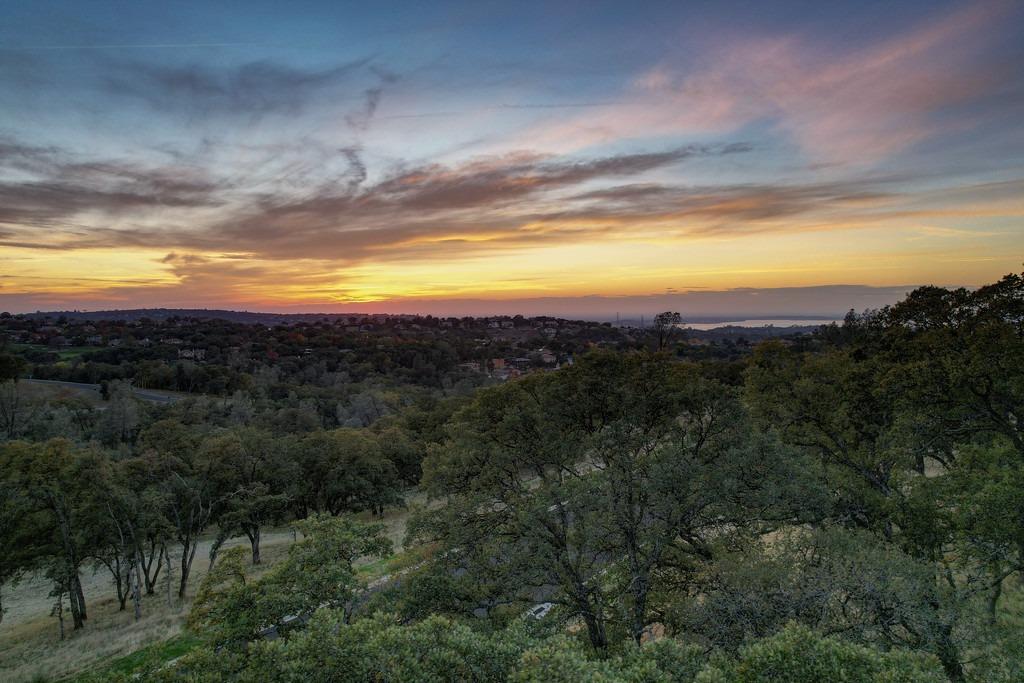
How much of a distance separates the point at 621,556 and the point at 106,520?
23594 millimetres

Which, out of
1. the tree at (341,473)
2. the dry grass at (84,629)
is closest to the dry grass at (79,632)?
the dry grass at (84,629)

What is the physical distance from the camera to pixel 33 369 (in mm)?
113688

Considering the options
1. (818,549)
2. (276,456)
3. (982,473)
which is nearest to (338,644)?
(818,549)

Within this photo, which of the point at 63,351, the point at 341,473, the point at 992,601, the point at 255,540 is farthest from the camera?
the point at 63,351

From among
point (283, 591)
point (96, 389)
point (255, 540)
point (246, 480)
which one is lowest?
point (255, 540)

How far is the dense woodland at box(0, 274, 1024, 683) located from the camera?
29.7 ft

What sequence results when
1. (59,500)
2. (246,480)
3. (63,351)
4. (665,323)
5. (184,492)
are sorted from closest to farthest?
1. (59,500)
2. (184,492)
3. (246,480)
4. (665,323)
5. (63,351)

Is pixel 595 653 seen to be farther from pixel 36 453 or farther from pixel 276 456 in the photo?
pixel 276 456

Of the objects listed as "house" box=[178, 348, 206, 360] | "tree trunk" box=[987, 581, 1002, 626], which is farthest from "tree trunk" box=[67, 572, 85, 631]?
"house" box=[178, 348, 206, 360]

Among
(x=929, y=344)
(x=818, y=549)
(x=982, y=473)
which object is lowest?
(x=818, y=549)

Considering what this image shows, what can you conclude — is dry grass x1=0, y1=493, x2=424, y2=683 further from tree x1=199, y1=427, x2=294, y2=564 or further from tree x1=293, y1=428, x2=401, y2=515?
tree x1=293, y1=428, x2=401, y2=515

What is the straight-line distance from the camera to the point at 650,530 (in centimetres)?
1493

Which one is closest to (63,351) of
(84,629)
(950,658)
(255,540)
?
(255,540)

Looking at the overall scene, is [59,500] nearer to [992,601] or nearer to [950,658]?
[950,658]
